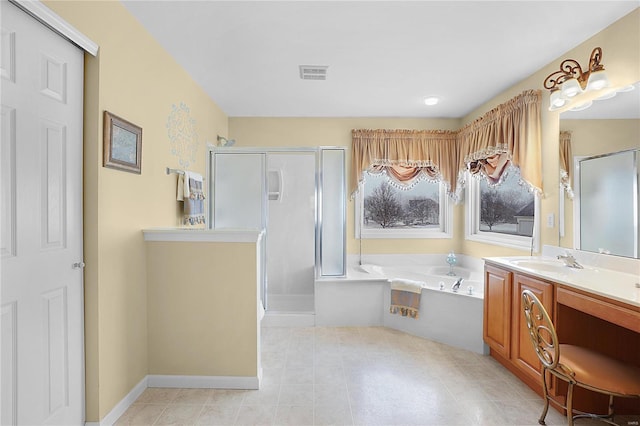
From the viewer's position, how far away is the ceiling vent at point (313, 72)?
2881 millimetres

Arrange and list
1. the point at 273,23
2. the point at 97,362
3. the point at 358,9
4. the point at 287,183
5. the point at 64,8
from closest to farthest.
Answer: the point at 64,8, the point at 97,362, the point at 358,9, the point at 273,23, the point at 287,183

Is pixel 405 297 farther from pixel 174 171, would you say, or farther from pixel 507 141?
pixel 174 171

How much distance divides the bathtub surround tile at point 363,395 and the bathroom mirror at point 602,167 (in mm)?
1198

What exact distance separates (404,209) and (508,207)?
4.24 ft

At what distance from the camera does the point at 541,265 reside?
2.62 metres

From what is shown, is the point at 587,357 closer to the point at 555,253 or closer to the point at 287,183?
the point at 555,253

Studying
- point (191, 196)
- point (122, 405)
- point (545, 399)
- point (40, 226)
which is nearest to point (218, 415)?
point (122, 405)

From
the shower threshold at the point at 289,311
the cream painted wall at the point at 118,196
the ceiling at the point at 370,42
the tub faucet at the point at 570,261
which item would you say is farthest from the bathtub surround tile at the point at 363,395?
the ceiling at the point at 370,42

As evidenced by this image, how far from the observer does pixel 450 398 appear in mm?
2238

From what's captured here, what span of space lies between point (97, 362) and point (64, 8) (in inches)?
73.2

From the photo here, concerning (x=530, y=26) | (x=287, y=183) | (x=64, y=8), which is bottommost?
(x=287, y=183)

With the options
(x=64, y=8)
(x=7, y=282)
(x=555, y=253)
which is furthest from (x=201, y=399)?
(x=555, y=253)

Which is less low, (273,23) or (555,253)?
(273,23)

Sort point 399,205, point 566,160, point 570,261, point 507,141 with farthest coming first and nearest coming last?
1. point 399,205
2. point 507,141
3. point 566,160
4. point 570,261
